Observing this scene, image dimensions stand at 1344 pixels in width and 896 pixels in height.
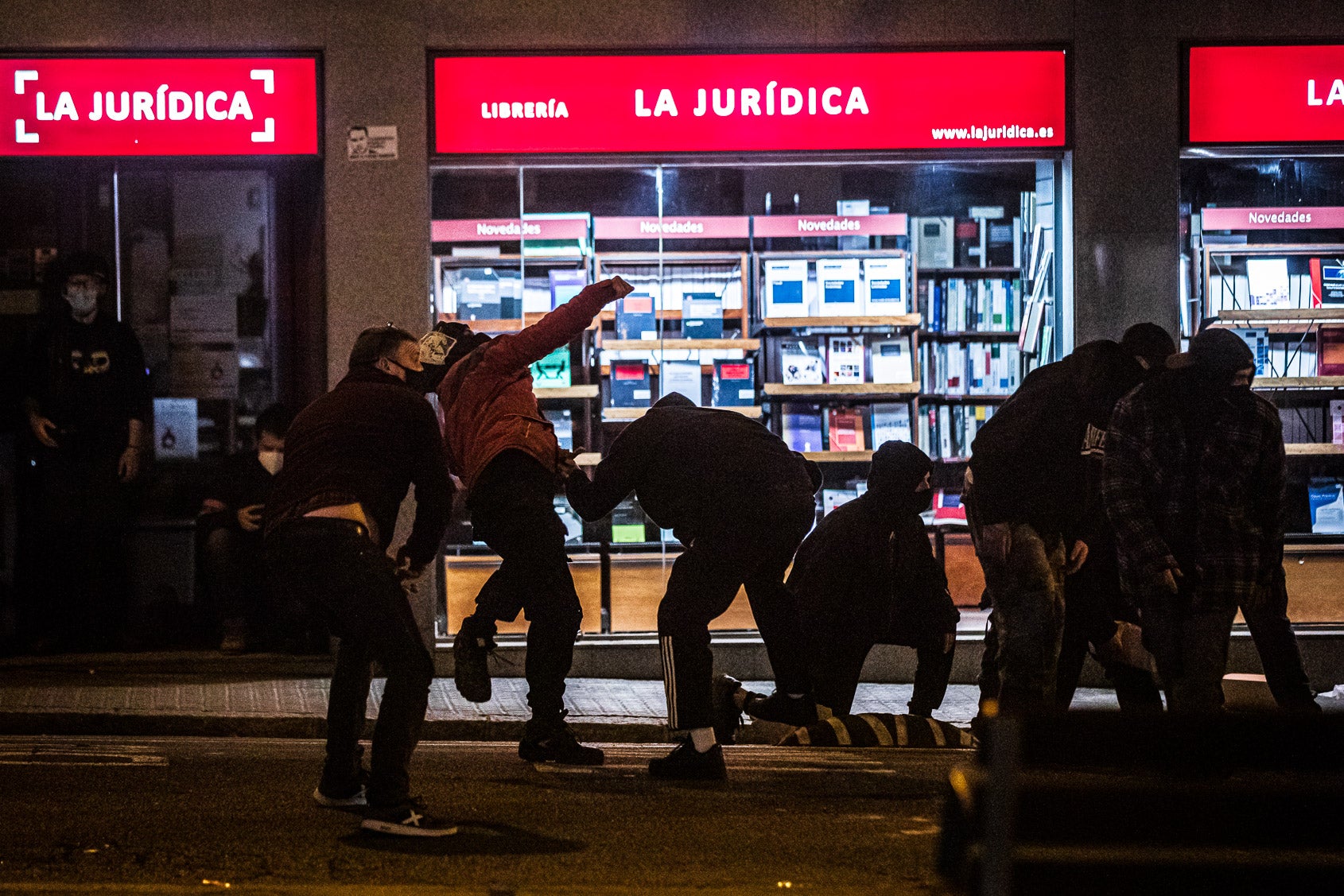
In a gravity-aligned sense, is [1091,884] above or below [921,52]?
below

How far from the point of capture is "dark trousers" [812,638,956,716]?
790 centimetres

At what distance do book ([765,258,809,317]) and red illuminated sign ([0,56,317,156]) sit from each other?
10.1 feet

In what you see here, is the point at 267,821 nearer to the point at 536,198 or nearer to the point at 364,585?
the point at 364,585

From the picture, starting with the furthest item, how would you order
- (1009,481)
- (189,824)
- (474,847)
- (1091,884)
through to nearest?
(1009,481), (189,824), (474,847), (1091,884)

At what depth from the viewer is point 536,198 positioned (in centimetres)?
1051

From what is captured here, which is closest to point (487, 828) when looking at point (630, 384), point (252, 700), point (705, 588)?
point (705, 588)

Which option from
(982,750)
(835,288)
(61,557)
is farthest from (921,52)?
(982,750)

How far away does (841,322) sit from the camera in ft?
35.5

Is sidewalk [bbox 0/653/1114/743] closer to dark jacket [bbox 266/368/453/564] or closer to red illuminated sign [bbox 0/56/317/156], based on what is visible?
dark jacket [bbox 266/368/453/564]

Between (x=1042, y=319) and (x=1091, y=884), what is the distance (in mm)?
8446

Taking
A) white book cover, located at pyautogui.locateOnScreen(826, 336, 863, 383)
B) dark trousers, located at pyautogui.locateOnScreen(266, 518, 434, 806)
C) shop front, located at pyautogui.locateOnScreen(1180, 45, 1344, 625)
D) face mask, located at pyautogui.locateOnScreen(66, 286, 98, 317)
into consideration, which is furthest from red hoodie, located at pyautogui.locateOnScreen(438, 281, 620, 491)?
shop front, located at pyautogui.locateOnScreen(1180, 45, 1344, 625)

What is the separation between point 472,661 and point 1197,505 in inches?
120

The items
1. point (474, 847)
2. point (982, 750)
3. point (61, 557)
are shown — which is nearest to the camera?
point (982, 750)

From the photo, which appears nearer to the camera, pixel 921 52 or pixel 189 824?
pixel 189 824
